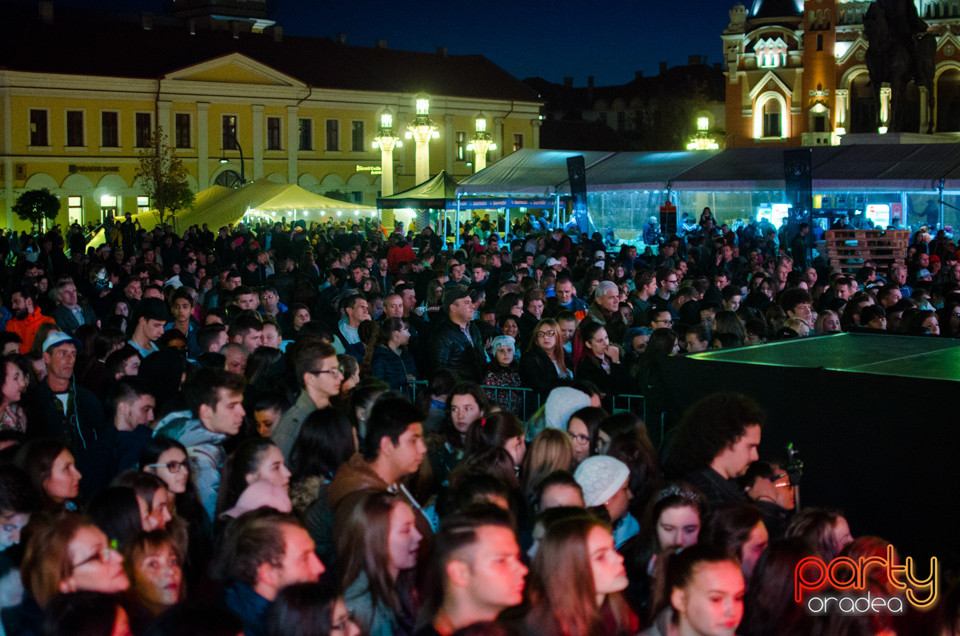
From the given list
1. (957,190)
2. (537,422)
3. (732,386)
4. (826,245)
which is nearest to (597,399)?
(537,422)

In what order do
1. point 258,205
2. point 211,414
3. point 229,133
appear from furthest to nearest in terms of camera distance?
point 229,133 → point 258,205 → point 211,414

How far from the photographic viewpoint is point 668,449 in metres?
6.03

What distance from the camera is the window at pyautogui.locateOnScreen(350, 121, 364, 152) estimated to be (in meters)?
59.2

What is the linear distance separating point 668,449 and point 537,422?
1116mm

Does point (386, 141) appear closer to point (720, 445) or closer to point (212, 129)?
point (212, 129)

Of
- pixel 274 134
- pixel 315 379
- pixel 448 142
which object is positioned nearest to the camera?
pixel 315 379

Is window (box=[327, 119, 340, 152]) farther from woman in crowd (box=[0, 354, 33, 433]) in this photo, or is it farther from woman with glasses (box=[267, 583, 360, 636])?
woman with glasses (box=[267, 583, 360, 636])

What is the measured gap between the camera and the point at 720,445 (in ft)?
18.8

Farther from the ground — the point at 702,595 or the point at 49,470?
the point at 49,470

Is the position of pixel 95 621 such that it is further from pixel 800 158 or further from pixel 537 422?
pixel 800 158

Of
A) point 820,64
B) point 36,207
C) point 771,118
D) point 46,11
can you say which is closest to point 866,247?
point 36,207

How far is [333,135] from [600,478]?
54.9m

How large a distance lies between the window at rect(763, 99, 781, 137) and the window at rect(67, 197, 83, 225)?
3620 cm

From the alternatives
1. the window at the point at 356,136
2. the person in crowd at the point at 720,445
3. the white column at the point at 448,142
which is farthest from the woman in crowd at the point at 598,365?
the white column at the point at 448,142
